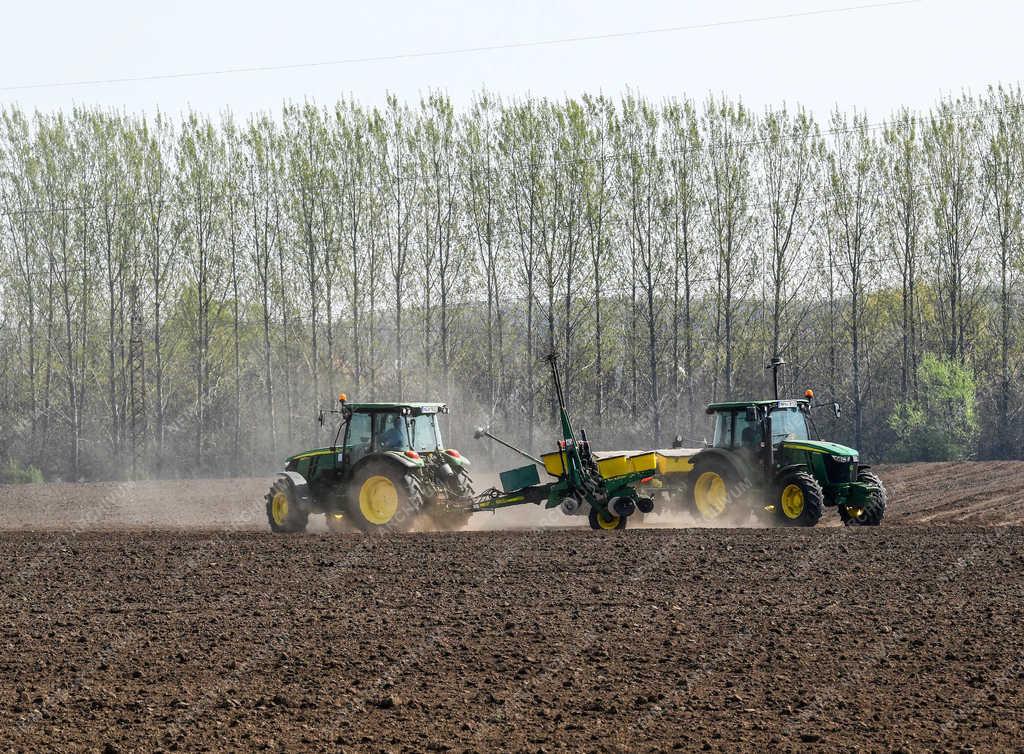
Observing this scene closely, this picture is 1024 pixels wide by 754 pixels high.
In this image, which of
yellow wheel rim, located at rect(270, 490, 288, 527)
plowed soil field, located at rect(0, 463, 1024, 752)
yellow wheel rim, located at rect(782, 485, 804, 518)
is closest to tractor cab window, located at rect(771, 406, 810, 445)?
yellow wheel rim, located at rect(782, 485, 804, 518)

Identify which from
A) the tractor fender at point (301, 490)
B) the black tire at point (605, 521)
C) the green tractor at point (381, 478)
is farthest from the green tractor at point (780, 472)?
the tractor fender at point (301, 490)

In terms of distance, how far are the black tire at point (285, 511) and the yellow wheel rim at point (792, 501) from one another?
23.2 feet

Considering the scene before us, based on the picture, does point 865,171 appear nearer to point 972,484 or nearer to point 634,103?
point 634,103

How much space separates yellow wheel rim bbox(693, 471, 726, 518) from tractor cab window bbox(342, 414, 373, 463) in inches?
195

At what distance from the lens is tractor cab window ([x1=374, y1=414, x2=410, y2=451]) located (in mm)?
18594

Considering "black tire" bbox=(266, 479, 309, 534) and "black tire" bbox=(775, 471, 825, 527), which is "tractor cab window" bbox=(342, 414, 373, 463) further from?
"black tire" bbox=(775, 471, 825, 527)

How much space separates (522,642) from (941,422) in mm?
31595

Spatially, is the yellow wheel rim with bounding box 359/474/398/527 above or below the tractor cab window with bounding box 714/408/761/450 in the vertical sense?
below

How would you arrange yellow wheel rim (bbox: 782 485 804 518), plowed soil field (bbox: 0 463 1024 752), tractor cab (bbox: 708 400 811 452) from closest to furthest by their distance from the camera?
1. plowed soil field (bbox: 0 463 1024 752)
2. yellow wheel rim (bbox: 782 485 804 518)
3. tractor cab (bbox: 708 400 811 452)

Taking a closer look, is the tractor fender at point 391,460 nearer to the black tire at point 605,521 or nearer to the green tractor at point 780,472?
the black tire at point 605,521

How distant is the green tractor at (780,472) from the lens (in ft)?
60.1

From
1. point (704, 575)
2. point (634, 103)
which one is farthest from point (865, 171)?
point (704, 575)

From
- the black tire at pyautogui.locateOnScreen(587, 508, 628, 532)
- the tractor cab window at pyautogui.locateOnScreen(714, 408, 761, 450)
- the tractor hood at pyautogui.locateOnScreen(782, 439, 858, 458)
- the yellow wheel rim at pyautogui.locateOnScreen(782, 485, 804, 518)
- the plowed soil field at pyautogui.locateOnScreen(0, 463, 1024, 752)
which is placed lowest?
the plowed soil field at pyautogui.locateOnScreen(0, 463, 1024, 752)

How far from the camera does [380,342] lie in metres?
44.1
